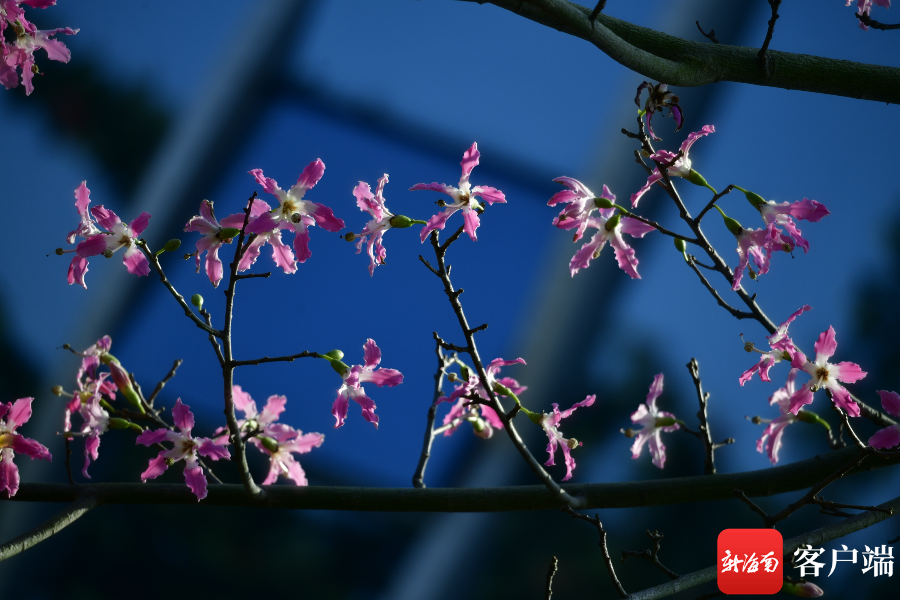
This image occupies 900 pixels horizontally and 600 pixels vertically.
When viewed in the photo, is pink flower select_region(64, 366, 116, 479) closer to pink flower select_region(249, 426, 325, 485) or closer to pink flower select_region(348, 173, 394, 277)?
pink flower select_region(249, 426, 325, 485)

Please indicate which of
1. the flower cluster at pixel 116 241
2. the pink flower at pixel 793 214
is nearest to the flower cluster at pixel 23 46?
the flower cluster at pixel 116 241

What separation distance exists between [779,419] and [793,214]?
30 centimetres

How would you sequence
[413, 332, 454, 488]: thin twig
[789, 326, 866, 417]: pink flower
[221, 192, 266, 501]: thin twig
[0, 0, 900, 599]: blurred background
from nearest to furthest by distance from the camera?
[221, 192, 266, 501]: thin twig, [789, 326, 866, 417]: pink flower, [413, 332, 454, 488]: thin twig, [0, 0, 900, 599]: blurred background

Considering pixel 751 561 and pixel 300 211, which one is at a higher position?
pixel 300 211

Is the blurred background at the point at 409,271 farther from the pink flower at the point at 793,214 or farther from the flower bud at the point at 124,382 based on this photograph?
the pink flower at the point at 793,214

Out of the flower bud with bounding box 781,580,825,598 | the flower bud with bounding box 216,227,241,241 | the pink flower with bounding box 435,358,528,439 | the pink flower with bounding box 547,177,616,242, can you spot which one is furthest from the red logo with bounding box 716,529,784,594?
the flower bud with bounding box 216,227,241,241

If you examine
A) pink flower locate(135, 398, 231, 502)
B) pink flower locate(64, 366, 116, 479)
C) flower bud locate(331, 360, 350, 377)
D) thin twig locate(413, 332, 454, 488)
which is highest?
flower bud locate(331, 360, 350, 377)

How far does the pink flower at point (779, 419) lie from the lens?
83cm

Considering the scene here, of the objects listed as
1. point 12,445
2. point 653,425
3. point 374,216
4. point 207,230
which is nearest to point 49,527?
point 12,445

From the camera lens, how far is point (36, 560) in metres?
1.75

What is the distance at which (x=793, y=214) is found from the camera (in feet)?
2.30

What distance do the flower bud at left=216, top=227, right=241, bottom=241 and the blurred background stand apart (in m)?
1.03

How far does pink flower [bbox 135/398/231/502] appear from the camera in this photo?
0.68 metres

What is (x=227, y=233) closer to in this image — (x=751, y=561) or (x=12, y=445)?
(x=12, y=445)
